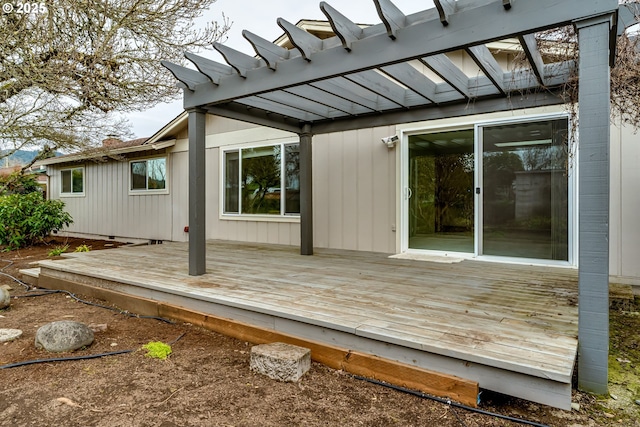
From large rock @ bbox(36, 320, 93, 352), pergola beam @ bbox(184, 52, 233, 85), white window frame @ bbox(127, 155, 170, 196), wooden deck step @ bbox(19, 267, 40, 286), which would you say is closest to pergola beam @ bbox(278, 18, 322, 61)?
pergola beam @ bbox(184, 52, 233, 85)

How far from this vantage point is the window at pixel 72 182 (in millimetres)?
10891

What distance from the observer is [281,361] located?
2.34 metres

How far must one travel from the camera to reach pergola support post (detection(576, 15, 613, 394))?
77.7 inches

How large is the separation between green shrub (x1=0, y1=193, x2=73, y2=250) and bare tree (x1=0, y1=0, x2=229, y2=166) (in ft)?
4.29

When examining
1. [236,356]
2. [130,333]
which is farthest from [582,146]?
[130,333]

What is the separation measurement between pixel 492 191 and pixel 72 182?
1144 centimetres

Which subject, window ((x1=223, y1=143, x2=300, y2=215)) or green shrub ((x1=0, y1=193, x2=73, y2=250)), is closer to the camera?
window ((x1=223, y1=143, x2=300, y2=215))

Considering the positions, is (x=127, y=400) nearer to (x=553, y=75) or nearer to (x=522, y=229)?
(x=553, y=75)

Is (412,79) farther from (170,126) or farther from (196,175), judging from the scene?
(170,126)

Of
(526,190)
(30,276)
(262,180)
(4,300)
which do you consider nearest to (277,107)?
(262,180)

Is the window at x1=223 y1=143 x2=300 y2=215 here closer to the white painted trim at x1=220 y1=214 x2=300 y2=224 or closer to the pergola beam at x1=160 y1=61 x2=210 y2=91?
the white painted trim at x1=220 y1=214 x2=300 y2=224

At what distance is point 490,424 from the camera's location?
1862 millimetres

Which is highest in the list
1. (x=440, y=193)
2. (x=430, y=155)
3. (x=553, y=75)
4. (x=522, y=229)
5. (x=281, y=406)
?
(x=553, y=75)

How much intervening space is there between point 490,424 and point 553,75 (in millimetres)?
2999
